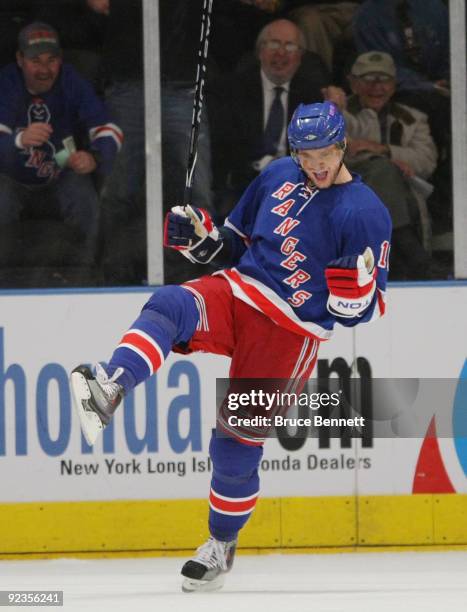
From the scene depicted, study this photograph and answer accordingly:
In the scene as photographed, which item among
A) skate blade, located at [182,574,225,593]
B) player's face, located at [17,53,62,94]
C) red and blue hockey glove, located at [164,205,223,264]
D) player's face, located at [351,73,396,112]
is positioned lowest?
skate blade, located at [182,574,225,593]

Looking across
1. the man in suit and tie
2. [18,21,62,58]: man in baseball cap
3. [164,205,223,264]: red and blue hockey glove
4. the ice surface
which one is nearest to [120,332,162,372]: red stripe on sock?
[164,205,223,264]: red and blue hockey glove

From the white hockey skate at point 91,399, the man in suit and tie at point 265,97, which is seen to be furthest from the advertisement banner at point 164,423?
the white hockey skate at point 91,399

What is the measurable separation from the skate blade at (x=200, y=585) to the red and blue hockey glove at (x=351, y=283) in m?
0.96

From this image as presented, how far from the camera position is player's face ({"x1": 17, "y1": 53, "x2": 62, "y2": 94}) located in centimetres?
540

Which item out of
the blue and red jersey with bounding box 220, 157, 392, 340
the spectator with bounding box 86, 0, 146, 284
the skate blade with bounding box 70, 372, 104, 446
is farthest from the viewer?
the spectator with bounding box 86, 0, 146, 284

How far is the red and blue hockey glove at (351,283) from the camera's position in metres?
3.79

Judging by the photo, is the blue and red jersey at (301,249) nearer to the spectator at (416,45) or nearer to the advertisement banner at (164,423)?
the advertisement banner at (164,423)

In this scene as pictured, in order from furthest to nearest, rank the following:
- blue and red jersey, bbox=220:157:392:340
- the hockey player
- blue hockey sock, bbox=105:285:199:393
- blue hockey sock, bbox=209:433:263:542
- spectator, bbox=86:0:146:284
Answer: spectator, bbox=86:0:146:284, blue hockey sock, bbox=209:433:263:542, blue and red jersey, bbox=220:157:392:340, the hockey player, blue hockey sock, bbox=105:285:199:393

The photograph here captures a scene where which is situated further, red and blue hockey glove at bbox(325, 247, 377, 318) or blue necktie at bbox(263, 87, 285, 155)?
blue necktie at bbox(263, 87, 285, 155)

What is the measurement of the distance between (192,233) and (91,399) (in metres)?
0.83

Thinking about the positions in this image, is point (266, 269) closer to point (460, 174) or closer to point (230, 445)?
point (230, 445)

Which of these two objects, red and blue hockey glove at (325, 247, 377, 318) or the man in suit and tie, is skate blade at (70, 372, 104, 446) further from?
the man in suit and tie

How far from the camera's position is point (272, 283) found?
4.11 m

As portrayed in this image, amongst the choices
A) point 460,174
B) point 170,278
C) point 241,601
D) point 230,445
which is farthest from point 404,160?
point 241,601
